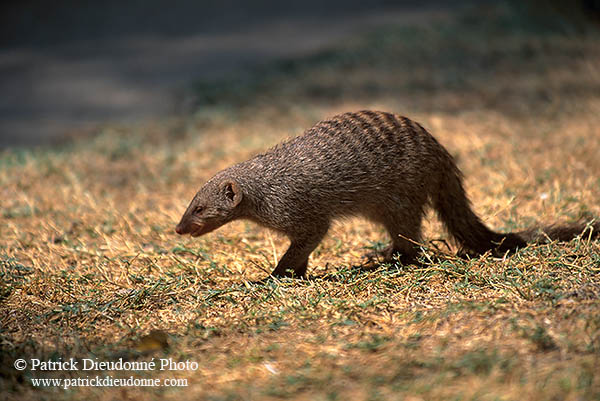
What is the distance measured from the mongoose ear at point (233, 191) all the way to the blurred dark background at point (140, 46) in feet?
13.4

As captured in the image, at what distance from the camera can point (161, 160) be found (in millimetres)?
5359

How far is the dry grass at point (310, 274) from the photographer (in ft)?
6.58

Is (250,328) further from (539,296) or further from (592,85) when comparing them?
(592,85)

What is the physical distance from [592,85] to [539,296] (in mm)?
4860

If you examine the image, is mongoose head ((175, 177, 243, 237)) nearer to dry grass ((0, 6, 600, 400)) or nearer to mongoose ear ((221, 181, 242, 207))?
mongoose ear ((221, 181, 242, 207))

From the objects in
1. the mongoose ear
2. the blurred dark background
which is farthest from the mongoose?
the blurred dark background

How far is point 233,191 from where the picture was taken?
310 centimetres

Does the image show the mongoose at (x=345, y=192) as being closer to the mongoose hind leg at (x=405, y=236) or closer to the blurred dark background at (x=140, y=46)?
the mongoose hind leg at (x=405, y=236)

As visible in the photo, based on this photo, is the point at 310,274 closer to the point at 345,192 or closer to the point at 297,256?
the point at 297,256

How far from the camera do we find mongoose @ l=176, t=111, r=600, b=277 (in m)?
3.12

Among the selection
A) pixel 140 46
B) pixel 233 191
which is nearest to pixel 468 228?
pixel 233 191

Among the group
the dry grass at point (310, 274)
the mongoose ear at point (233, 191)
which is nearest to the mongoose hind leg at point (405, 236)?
the dry grass at point (310, 274)

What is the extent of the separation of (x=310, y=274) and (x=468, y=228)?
900 millimetres

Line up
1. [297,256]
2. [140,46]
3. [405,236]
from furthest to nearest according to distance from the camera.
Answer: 1. [140,46]
2. [405,236]
3. [297,256]
